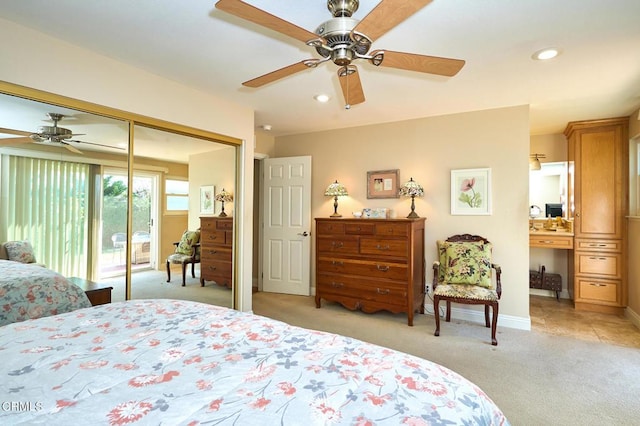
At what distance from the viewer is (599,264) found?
393 centimetres

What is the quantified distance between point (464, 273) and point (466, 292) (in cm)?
32

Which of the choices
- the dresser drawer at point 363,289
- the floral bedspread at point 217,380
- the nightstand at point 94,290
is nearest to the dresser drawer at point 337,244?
the dresser drawer at point 363,289

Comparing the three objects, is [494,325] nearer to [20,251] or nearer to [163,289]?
[163,289]

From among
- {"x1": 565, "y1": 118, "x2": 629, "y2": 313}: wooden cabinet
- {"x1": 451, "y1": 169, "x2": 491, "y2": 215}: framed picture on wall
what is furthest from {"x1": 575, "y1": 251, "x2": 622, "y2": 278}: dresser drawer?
{"x1": 451, "y1": 169, "x2": 491, "y2": 215}: framed picture on wall

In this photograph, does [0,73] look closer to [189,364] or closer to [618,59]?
[189,364]

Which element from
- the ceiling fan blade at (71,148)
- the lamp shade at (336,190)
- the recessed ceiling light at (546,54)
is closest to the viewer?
the recessed ceiling light at (546,54)

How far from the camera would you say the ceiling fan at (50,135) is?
6.93 ft

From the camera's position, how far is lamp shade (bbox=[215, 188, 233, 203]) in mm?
3453

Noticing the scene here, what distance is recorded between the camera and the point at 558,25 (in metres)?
1.95

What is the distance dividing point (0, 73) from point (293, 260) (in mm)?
3521

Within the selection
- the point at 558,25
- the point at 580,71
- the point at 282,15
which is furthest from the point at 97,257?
the point at 580,71

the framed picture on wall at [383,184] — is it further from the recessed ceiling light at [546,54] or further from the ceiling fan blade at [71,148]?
the ceiling fan blade at [71,148]

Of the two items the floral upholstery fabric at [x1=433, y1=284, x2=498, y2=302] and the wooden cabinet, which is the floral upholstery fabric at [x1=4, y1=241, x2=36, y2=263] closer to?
the floral upholstery fabric at [x1=433, y1=284, x2=498, y2=302]

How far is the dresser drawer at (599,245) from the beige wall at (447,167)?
128 centimetres
